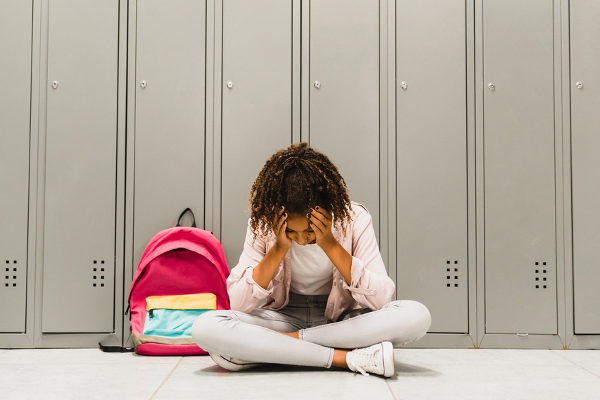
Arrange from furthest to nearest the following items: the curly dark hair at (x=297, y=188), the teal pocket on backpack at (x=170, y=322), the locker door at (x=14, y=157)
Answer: the locker door at (x=14, y=157), the teal pocket on backpack at (x=170, y=322), the curly dark hair at (x=297, y=188)

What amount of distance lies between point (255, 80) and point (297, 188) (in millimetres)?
1146

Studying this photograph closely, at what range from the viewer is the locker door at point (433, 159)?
2.96 metres

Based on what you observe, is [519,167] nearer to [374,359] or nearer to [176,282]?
[374,359]

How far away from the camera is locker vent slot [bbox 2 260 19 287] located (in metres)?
2.92

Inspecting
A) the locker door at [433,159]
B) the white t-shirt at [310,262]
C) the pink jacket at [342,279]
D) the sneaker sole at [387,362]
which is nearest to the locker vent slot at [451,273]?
the locker door at [433,159]

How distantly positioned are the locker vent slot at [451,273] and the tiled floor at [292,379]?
0.39 metres

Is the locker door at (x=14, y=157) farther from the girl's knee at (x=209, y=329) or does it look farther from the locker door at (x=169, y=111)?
the girl's knee at (x=209, y=329)

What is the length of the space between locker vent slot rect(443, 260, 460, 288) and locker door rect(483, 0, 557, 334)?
0.50ft

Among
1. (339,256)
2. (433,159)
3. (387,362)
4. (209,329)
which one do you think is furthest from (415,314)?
(433,159)

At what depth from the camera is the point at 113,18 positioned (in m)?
2.99

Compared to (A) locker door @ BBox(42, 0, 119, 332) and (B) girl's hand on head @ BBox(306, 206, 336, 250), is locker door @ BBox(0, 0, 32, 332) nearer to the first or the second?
(A) locker door @ BBox(42, 0, 119, 332)

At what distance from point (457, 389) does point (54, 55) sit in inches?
97.2

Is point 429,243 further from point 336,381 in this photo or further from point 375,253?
point 336,381

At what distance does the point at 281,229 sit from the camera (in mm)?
2098
